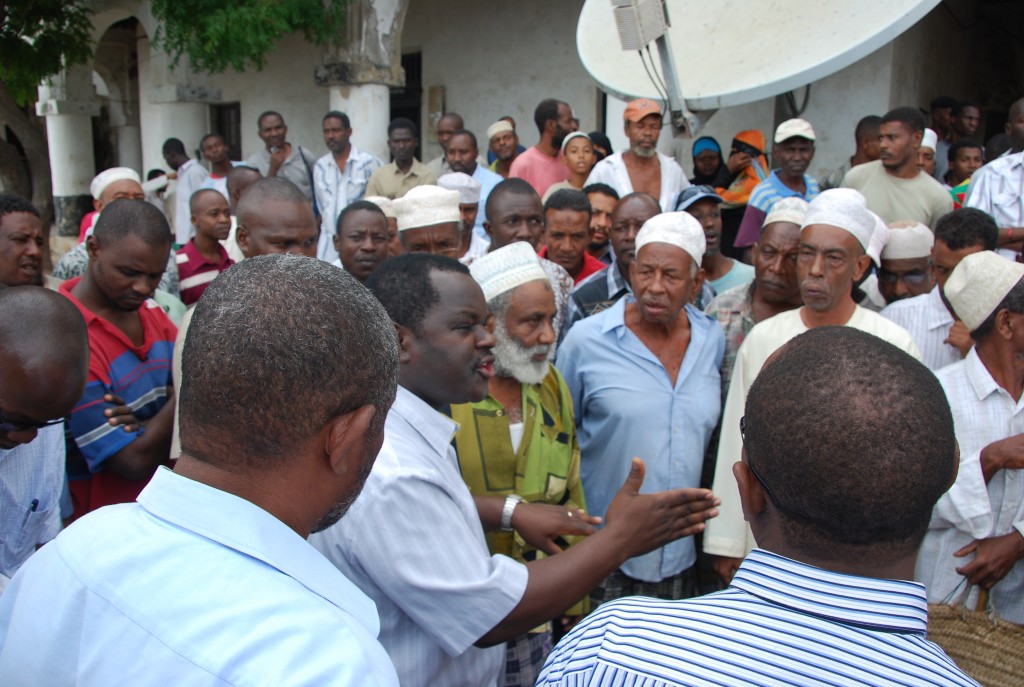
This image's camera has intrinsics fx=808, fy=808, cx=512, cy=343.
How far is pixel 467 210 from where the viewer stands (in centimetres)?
557

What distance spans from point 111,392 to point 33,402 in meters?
0.85

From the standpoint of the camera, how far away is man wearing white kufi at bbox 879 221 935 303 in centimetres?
374

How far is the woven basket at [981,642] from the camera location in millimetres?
2260

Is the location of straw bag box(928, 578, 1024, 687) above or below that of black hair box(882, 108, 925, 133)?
below

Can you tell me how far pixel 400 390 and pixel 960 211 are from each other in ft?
9.45

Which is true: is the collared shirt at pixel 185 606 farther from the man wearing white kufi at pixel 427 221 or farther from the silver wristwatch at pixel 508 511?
the man wearing white kufi at pixel 427 221

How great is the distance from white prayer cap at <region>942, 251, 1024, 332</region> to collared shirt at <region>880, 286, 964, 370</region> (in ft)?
2.08

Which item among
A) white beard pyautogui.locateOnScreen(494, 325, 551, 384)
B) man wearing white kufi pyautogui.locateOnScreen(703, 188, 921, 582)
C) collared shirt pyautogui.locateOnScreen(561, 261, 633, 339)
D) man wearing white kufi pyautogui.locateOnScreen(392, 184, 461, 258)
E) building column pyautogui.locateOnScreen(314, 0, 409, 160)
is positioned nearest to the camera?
white beard pyautogui.locateOnScreen(494, 325, 551, 384)

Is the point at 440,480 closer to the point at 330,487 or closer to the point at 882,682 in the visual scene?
the point at 330,487

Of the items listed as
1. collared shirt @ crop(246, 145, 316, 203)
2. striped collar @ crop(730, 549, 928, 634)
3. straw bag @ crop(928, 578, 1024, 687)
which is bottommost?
straw bag @ crop(928, 578, 1024, 687)

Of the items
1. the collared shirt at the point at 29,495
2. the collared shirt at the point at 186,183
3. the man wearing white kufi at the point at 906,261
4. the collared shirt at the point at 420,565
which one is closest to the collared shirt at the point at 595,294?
the man wearing white kufi at the point at 906,261

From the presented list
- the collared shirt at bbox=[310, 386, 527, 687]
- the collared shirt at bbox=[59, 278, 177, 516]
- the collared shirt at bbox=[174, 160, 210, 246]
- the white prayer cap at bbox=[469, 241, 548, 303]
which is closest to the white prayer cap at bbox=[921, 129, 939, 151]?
the white prayer cap at bbox=[469, 241, 548, 303]

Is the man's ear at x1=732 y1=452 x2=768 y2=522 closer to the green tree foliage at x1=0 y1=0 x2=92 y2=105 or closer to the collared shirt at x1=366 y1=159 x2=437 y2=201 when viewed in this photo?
the collared shirt at x1=366 y1=159 x2=437 y2=201

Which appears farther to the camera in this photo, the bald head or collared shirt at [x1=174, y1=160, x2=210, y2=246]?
collared shirt at [x1=174, y1=160, x2=210, y2=246]
